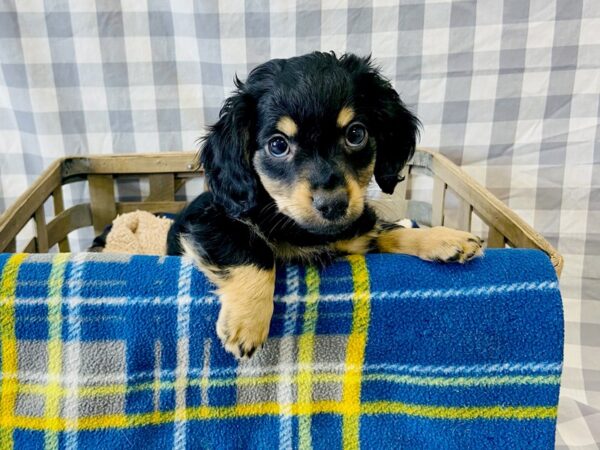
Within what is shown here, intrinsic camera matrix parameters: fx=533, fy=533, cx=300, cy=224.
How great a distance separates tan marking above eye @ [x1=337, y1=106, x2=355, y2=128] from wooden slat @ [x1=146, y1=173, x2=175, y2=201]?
4.00 ft

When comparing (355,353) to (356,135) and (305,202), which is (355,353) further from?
(356,135)

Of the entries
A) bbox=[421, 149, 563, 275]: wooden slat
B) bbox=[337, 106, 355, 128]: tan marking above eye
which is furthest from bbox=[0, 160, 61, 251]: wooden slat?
bbox=[421, 149, 563, 275]: wooden slat

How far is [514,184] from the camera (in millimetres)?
2211

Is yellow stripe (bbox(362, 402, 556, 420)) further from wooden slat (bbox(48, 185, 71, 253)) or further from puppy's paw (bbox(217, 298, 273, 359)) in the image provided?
wooden slat (bbox(48, 185, 71, 253))

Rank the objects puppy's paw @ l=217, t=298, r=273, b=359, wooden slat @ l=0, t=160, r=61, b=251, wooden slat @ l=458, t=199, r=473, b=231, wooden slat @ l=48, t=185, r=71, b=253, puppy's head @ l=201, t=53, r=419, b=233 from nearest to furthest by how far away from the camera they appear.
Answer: puppy's paw @ l=217, t=298, r=273, b=359 < puppy's head @ l=201, t=53, r=419, b=233 < wooden slat @ l=0, t=160, r=61, b=251 < wooden slat @ l=458, t=199, r=473, b=231 < wooden slat @ l=48, t=185, r=71, b=253

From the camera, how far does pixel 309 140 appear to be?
1.18 metres

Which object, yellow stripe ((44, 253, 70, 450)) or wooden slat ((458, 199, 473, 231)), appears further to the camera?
wooden slat ((458, 199, 473, 231))

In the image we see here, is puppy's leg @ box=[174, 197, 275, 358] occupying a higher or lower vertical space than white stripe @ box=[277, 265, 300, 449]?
higher

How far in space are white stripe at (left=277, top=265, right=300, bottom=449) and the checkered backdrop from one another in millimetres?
1325

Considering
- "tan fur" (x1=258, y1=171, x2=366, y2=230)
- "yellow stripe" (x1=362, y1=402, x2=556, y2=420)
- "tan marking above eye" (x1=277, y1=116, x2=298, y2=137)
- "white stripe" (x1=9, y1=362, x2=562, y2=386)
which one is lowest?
"yellow stripe" (x1=362, y1=402, x2=556, y2=420)

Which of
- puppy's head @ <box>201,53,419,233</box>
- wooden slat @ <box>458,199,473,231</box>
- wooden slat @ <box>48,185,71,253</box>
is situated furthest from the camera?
wooden slat @ <box>48,185,71,253</box>

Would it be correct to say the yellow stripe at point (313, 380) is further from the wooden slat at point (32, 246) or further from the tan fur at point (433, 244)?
the wooden slat at point (32, 246)

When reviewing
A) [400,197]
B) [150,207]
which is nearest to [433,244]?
[400,197]

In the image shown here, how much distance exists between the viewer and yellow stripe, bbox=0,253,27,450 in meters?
1.06
